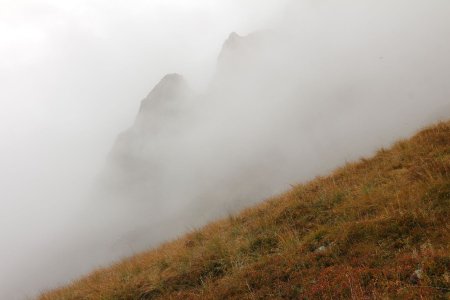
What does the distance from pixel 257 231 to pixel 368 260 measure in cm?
488

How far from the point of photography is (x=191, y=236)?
1582cm

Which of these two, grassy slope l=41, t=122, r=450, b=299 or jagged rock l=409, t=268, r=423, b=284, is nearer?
jagged rock l=409, t=268, r=423, b=284

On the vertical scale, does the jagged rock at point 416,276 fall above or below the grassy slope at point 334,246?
below

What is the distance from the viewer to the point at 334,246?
9141mm

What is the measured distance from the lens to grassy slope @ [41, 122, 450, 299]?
7.37 metres

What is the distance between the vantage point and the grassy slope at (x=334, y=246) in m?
7.37

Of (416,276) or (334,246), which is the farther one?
(334,246)

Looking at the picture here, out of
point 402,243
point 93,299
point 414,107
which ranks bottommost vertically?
point 414,107

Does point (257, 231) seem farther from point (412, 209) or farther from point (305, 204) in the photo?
point (412, 209)

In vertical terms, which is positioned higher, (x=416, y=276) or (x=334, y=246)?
(x=334, y=246)

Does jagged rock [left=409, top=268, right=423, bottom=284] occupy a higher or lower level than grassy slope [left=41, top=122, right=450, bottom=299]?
lower

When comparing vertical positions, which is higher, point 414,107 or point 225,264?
point 225,264

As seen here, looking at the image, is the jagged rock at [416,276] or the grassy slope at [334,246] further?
the grassy slope at [334,246]

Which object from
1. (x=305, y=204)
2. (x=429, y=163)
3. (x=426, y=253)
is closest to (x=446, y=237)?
(x=426, y=253)
